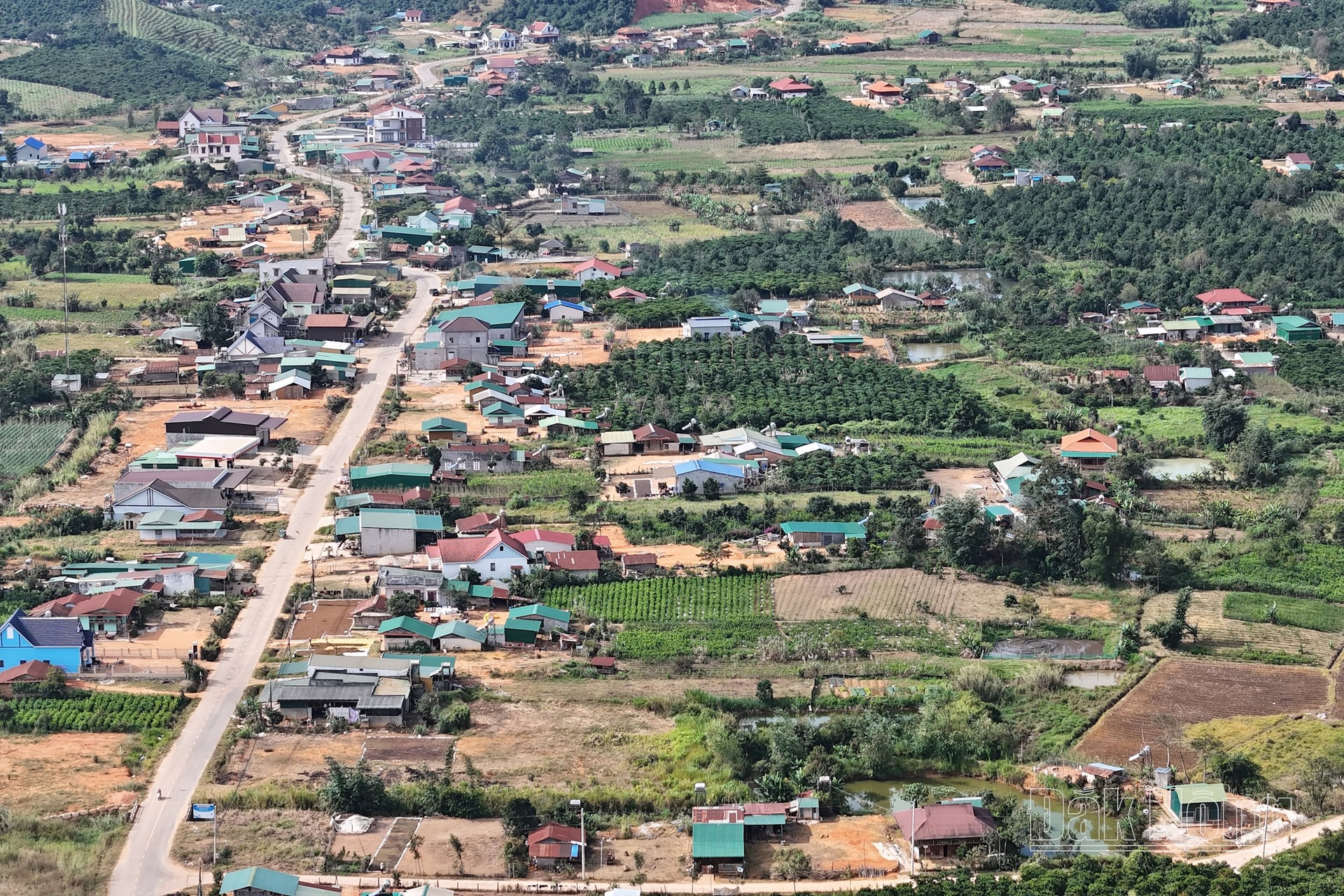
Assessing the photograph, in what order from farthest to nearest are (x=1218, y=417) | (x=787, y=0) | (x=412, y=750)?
1. (x=787, y=0)
2. (x=1218, y=417)
3. (x=412, y=750)

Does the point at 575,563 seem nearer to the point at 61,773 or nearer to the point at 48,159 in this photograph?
the point at 61,773

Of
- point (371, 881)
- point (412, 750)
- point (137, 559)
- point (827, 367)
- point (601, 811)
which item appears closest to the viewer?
point (371, 881)

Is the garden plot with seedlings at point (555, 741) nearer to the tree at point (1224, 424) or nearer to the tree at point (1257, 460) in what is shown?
the tree at point (1257, 460)

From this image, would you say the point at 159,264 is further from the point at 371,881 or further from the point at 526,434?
the point at 371,881

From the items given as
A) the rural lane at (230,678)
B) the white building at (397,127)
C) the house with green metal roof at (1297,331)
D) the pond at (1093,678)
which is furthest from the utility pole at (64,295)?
the house with green metal roof at (1297,331)

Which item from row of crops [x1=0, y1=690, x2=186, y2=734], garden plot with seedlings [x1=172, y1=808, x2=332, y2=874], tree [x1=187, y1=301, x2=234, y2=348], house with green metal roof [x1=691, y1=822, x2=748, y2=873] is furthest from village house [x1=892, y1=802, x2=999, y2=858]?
tree [x1=187, y1=301, x2=234, y2=348]

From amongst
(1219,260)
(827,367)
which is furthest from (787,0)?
(827,367)

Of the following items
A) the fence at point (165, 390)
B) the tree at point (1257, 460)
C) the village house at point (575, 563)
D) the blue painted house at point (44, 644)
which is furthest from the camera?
the fence at point (165, 390)

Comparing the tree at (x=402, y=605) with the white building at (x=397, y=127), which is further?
the white building at (x=397, y=127)
